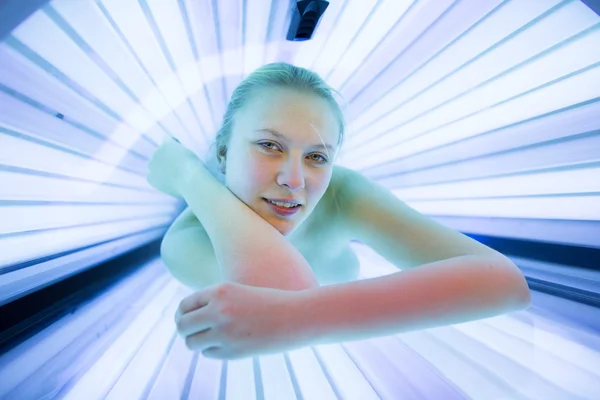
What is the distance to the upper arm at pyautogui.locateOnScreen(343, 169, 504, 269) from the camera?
3.02 ft

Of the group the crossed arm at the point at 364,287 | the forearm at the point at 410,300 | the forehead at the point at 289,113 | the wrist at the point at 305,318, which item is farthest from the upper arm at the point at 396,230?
the wrist at the point at 305,318

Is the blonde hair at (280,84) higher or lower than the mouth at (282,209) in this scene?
higher

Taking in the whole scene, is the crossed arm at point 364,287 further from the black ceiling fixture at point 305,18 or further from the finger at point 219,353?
the black ceiling fixture at point 305,18

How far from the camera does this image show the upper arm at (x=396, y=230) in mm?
922

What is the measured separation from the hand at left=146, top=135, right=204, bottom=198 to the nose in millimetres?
483

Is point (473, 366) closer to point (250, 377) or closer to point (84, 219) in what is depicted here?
point (250, 377)

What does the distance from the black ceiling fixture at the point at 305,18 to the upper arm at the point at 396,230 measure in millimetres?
501

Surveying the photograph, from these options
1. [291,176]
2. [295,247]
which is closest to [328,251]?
[295,247]

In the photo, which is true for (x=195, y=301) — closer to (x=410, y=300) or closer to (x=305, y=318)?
(x=305, y=318)

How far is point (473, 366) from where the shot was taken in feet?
3.46

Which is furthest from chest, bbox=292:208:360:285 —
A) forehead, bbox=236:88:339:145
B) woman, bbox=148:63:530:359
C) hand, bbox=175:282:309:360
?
hand, bbox=175:282:309:360

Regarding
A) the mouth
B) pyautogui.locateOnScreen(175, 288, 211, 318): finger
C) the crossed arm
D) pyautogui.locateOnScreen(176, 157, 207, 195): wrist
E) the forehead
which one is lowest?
pyautogui.locateOnScreen(175, 288, 211, 318): finger

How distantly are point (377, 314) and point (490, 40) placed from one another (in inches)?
33.1

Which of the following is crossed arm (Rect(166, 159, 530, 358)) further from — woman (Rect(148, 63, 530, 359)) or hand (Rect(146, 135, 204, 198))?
hand (Rect(146, 135, 204, 198))
